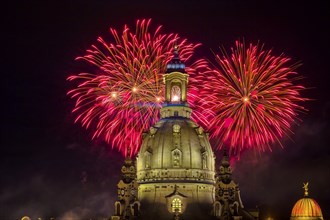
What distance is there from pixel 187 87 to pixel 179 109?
610 cm

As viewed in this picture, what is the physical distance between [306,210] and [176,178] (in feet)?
100

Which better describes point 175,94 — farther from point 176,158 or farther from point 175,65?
point 176,158

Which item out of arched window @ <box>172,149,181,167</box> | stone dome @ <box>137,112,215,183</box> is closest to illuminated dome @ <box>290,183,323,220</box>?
stone dome @ <box>137,112,215,183</box>

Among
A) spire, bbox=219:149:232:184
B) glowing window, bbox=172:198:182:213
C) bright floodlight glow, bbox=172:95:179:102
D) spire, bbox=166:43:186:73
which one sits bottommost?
glowing window, bbox=172:198:182:213

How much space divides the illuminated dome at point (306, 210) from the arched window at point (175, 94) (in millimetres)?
33603

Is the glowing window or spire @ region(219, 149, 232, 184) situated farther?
spire @ region(219, 149, 232, 184)

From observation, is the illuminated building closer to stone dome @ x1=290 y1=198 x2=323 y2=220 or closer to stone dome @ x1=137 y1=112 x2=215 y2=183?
stone dome @ x1=137 y1=112 x2=215 y2=183

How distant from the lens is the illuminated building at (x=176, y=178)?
11675 centimetres

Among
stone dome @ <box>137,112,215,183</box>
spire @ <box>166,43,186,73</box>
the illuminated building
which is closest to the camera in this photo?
the illuminated building

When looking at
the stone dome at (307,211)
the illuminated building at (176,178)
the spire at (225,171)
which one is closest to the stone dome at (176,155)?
the illuminated building at (176,178)

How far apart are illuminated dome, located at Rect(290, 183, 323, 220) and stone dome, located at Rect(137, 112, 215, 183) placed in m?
22.0

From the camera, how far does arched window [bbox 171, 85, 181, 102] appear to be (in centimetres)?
12731

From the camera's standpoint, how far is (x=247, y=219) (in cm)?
12112

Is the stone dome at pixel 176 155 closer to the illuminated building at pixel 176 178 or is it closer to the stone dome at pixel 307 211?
the illuminated building at pixel 176 178
